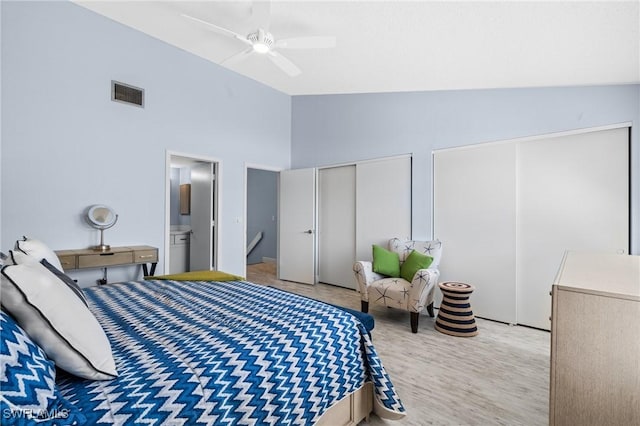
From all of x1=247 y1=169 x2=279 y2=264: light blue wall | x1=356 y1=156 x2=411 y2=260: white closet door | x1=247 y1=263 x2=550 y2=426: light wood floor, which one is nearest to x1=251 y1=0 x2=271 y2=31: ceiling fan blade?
x1=356 y1=156 x2=411 y2=260: white closet door

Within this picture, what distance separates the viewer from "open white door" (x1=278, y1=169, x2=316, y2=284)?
16.2 ft

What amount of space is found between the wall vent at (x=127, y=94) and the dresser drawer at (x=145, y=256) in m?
1.68

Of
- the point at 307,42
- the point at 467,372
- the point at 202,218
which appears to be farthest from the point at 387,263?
the point at 202,218

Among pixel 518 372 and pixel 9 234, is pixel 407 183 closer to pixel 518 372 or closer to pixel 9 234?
pixel 518 372

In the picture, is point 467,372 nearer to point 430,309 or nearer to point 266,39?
point 430,309

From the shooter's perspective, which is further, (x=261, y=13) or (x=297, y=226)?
(x=297, y=226)

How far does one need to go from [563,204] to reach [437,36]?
6.51 ft

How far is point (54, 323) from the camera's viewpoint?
92cm

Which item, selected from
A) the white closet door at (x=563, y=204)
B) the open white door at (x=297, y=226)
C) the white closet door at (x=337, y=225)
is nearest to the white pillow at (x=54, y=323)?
the white closet door at (x=563, y=204)

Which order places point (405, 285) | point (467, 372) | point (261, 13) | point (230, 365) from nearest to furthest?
point (230, 365) < point (467, 372) < point (261, 13) < point (405, 285)

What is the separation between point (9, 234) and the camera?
2.67m

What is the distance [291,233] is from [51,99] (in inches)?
135

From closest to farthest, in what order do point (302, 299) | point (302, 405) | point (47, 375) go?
point (47, 375) → point (302, 405) → point (302, 299)

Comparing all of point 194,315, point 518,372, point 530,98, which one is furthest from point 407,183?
point 194,315
